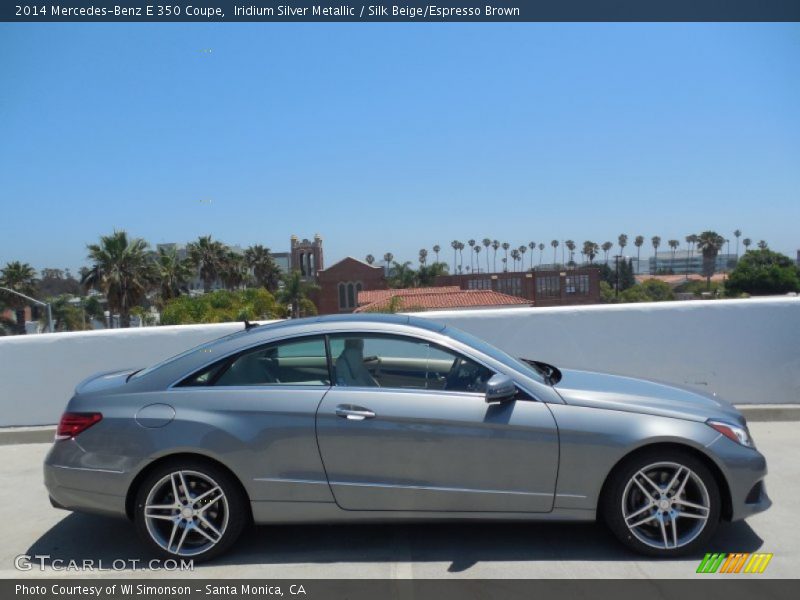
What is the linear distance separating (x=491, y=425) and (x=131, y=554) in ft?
7.76

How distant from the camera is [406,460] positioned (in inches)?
146

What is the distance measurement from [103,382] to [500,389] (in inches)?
102

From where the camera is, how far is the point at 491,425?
12.1ft

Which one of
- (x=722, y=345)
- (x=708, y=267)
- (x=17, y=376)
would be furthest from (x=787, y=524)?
(x=708, y=267)

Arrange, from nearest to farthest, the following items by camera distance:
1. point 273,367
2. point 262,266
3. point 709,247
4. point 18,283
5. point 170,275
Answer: point 273,367 < point 170,275 < point 18,283 < point 262,266 < point 709,247

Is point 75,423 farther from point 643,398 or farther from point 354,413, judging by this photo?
point 643,398

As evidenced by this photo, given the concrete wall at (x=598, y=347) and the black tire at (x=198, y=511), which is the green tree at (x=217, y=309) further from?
the black tire at (x=198, y=511)

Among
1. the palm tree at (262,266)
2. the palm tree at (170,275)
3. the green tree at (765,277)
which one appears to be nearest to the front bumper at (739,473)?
the green tree at (765,277)

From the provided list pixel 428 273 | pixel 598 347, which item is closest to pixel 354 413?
pixel 598 347

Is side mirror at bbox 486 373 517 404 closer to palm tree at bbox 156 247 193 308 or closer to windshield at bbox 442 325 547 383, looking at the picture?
windshield at bbox 442 325 547 383

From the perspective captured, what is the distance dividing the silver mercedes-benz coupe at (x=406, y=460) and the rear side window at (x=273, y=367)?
0.07m

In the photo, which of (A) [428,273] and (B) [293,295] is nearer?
(B) [293,295]
